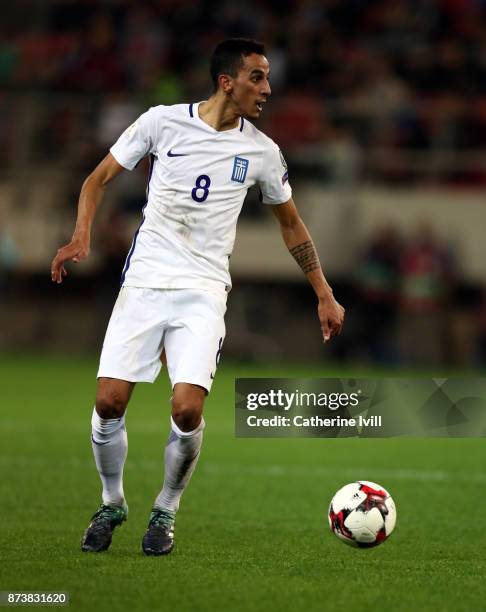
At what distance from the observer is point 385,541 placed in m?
7.25

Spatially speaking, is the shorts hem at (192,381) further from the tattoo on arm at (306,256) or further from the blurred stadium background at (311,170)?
the blurred stadium background at (311,170)

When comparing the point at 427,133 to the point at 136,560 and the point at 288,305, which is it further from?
the point at 136,560

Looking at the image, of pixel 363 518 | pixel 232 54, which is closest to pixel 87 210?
pixel 232 54

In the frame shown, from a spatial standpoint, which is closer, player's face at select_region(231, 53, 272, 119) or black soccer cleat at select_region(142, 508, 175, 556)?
black soccer cleat at select_region(142, 508, 175, 556)

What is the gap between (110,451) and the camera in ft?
22.2

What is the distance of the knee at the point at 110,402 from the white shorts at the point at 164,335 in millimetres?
81

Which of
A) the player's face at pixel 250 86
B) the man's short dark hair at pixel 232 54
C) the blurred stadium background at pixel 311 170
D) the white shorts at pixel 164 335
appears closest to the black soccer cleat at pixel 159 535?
the white shorts at pixel 164 335

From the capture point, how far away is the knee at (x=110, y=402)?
6.60 metres

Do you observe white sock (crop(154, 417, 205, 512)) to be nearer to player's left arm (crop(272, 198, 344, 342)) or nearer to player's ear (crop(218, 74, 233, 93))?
player's left arm (crop(272, 198, 344, 342))

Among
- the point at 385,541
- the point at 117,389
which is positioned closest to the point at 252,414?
the point at 117,389

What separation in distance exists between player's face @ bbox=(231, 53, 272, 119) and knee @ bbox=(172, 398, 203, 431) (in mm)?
1521

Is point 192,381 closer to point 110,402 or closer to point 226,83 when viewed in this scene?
point 110,402

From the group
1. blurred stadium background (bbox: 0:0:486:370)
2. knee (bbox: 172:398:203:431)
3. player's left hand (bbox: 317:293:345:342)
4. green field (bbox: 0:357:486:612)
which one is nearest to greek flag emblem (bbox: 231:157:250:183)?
player's left hand (bbox: 317:293:345:342)

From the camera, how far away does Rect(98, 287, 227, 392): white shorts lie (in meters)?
6.61
